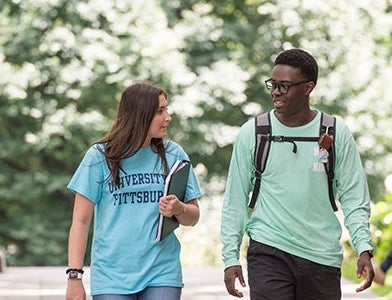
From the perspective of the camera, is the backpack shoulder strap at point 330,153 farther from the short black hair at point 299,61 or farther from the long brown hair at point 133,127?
the long brown hair at point 133,127

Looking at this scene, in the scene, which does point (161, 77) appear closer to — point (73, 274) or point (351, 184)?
point (351, 184)

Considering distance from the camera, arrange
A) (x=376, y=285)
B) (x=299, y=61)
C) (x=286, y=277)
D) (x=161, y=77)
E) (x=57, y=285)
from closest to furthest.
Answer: (x=286, y=277)
(x=299, y=61)
(x=376, y=285)
(x=57, y=285)
(x=161, y=77)

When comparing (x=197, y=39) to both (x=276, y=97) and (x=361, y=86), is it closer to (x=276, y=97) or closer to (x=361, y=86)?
(x=361, y=86)

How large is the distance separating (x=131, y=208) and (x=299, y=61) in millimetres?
966

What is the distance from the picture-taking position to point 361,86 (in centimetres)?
2388

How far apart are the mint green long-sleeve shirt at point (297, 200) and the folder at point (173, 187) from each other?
0.80 feet

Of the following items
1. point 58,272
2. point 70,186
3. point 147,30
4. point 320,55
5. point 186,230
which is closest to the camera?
point 70,186

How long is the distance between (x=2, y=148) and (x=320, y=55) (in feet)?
17.9

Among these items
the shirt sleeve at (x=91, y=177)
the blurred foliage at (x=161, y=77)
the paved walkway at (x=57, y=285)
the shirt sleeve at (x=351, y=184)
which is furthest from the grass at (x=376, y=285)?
the blurred foliage at (x=161, y=77)

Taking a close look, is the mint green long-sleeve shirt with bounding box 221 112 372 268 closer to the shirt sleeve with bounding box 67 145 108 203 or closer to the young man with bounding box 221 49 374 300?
the young man with bounding box 221 49 374 300

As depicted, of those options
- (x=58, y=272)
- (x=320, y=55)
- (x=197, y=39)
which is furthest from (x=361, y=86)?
(x=58, y=272)

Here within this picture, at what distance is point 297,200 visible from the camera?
6.22 metres

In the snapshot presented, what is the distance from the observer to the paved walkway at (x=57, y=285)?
1244 cm

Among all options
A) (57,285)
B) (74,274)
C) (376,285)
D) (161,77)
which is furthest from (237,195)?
(161,77)
